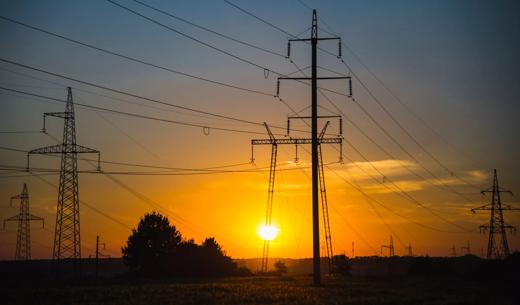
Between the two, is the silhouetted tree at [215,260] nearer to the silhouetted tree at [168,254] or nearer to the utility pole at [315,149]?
the silhouetted tree at [168,254]

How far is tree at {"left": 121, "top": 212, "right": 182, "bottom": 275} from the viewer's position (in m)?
132

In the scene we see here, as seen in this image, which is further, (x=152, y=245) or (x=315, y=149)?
(x=152, y=245)

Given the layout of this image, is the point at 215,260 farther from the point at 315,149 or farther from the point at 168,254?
the point at 315,149

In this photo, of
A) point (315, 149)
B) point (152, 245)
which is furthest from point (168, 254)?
point (315, 149)

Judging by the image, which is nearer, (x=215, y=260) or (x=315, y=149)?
(x=315, y=149)

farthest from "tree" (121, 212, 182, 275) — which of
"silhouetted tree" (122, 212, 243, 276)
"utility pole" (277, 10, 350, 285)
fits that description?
"utility pole" (277, 10, 350, 285)

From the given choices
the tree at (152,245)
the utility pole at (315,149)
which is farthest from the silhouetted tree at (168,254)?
the utility pole at (315,149)

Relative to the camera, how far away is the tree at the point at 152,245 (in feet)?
435

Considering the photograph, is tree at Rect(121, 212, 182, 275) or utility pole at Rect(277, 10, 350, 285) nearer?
utility pole at Rect(277, 10, 350, 285)

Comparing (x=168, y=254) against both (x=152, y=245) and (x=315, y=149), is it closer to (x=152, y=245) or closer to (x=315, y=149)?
(x=152, y=245)

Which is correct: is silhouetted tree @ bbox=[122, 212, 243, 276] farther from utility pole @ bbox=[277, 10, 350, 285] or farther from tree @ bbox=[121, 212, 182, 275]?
utility pole @ bbox=[277, 10, 350, 285]

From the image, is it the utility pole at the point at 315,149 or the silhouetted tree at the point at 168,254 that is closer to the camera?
the utility pole at the point at 315,149

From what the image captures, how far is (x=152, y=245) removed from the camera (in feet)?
450

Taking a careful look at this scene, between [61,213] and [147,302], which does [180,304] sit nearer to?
[147,302]
